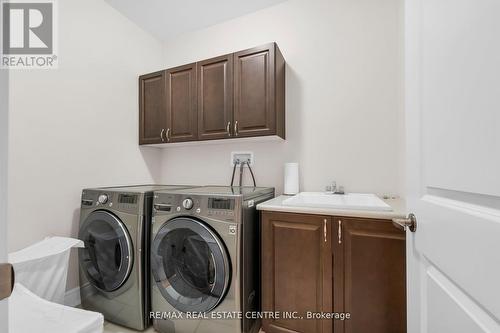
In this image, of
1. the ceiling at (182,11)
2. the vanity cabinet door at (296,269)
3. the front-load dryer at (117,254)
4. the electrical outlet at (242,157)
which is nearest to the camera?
the vanity cabinet door at (296,269)

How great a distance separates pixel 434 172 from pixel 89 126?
7.89 ft

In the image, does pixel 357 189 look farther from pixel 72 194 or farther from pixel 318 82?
pixel 72 194

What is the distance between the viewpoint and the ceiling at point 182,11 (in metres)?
2.12

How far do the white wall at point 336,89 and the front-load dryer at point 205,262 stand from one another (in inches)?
32.0

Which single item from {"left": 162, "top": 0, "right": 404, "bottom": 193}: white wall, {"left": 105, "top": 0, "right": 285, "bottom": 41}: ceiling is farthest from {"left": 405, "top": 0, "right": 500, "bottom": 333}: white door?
{"left": 105, "top": 0, "right": 285, "bottom": 41}: ceiling

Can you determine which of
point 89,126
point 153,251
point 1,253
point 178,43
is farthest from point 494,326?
point 178,43

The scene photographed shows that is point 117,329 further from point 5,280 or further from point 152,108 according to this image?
point 152,108

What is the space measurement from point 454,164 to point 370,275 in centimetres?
90

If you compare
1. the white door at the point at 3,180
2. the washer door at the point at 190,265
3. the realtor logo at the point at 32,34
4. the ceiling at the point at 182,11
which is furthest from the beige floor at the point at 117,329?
the ceiling at the point at 182,11

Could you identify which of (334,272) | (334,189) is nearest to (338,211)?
(334,272)

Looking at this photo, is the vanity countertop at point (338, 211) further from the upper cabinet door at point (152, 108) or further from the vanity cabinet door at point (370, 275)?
the upper cabinet door at point (152, 108)

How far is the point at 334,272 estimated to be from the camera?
1289 millimetres

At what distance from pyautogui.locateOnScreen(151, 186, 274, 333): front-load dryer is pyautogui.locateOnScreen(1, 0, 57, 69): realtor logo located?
4.48 feet

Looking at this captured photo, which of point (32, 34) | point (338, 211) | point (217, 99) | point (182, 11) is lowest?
point (338, 211)
